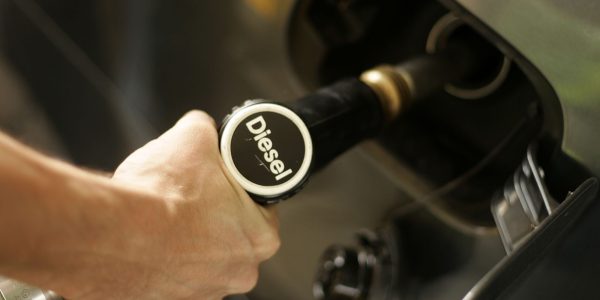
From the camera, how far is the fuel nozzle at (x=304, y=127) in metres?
0.38

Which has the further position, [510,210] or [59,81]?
[59,81]

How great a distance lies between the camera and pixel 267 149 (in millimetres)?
381

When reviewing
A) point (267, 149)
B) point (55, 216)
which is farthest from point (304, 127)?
point (55, 216)

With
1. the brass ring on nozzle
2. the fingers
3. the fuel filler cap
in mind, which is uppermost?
the fingers

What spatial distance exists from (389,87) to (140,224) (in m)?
0.24

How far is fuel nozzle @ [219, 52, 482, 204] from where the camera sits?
377 mm

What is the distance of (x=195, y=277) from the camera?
A: 14.0 inches

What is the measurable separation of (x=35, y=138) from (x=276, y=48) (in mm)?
355

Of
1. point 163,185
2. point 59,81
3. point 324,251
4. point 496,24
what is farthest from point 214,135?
point 59,81

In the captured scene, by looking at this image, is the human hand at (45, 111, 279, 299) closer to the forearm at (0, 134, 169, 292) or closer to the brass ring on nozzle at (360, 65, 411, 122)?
the forearm at (0, 134, 169, 292)

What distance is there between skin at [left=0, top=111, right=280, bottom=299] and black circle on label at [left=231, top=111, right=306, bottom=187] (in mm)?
13

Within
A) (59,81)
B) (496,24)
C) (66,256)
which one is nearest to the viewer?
(66,256)

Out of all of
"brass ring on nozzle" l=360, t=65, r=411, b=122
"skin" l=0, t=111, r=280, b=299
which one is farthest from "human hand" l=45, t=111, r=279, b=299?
"brass ring on nozzle" l=360, t=65, r=411, b=122

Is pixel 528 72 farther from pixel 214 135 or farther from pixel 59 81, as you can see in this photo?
pixel 59 81
